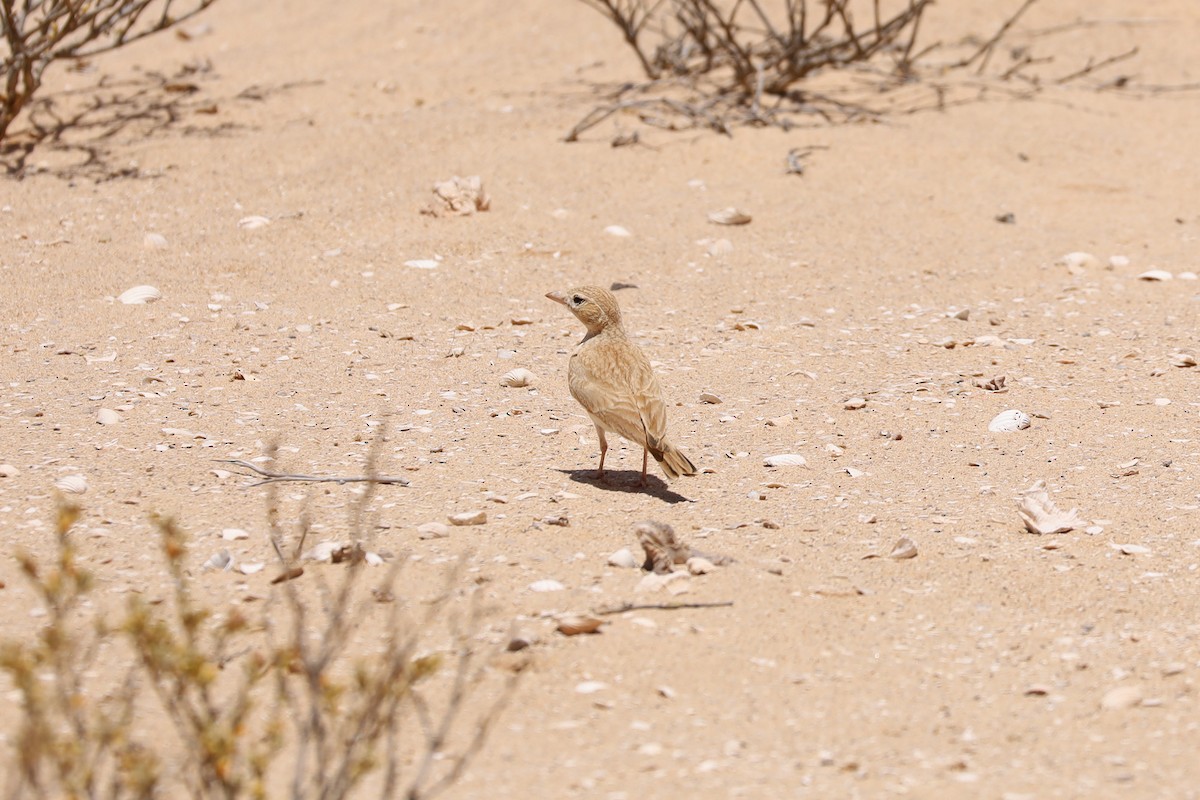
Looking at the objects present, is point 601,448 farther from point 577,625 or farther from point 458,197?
point 458,197

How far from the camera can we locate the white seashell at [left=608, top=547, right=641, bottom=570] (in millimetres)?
4371

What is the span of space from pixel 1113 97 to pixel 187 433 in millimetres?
8444

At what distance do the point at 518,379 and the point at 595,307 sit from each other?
0.72 metres

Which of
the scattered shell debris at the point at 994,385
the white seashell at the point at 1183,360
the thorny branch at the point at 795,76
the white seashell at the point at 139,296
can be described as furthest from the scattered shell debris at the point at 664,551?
the thorny branch at the point at 795,76

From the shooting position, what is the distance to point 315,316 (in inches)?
282

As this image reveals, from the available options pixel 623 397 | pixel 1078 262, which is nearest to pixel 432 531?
pixel 623 397

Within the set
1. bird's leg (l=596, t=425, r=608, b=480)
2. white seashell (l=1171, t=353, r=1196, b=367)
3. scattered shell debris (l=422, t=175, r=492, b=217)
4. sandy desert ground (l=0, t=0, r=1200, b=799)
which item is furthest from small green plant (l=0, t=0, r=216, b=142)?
white seashell (l=1171, t=353, r=1196, b=367)

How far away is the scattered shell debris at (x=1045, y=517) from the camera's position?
475 cm

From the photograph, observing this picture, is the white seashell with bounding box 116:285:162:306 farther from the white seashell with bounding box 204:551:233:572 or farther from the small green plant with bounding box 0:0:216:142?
the white seashell with bounding box 204:551:233:572

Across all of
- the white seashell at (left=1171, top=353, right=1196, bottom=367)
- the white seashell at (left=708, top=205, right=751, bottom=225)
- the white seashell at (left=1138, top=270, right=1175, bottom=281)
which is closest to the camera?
the white seashell at (left=1171, top=353, right=1196, bottom=367)

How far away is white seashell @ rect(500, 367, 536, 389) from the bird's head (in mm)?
607

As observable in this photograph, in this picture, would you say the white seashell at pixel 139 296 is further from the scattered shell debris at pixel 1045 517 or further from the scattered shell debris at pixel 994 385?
the scattered shell debris at pixel 1045 517

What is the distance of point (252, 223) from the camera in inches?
334

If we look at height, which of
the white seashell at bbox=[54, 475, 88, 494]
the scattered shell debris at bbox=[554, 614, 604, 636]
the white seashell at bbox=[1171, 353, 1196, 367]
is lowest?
the white seashell at bbox=[1171, 353, 1196, 367]
